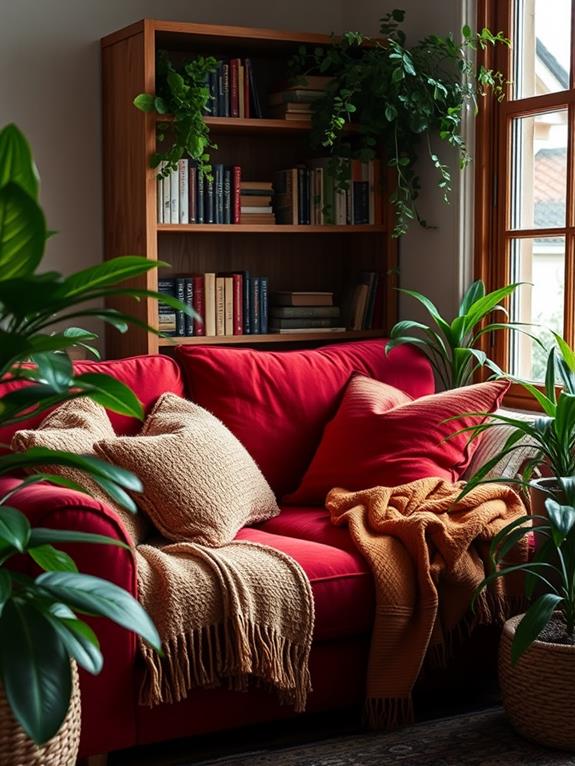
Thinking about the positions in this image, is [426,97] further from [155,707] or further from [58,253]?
[155,707]

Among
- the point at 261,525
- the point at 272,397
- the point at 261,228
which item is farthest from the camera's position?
the point at 261,228

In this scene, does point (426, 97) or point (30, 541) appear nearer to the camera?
point (30, 541)

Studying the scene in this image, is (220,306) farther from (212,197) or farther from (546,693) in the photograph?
(546,693)

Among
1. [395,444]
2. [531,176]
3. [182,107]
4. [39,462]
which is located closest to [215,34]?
[182,107]

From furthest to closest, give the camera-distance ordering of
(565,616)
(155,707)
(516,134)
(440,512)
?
(516,134) < (440,512) < (565,616) < (155,707)

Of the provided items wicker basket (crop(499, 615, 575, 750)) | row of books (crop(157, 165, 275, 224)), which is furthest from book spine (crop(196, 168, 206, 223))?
wicker basket (crop(499, 615, 575, 750))

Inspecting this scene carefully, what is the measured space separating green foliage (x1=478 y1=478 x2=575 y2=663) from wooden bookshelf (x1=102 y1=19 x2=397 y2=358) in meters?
1.44

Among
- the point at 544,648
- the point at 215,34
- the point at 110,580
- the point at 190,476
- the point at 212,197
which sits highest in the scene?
the point at 215,34

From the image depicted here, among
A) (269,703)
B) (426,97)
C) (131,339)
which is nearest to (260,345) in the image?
(131,339)

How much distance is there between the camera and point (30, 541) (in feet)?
5.48

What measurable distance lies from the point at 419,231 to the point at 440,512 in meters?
1.41

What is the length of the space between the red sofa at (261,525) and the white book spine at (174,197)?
0.61 m

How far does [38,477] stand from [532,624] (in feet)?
4.26

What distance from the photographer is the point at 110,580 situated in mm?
2359
